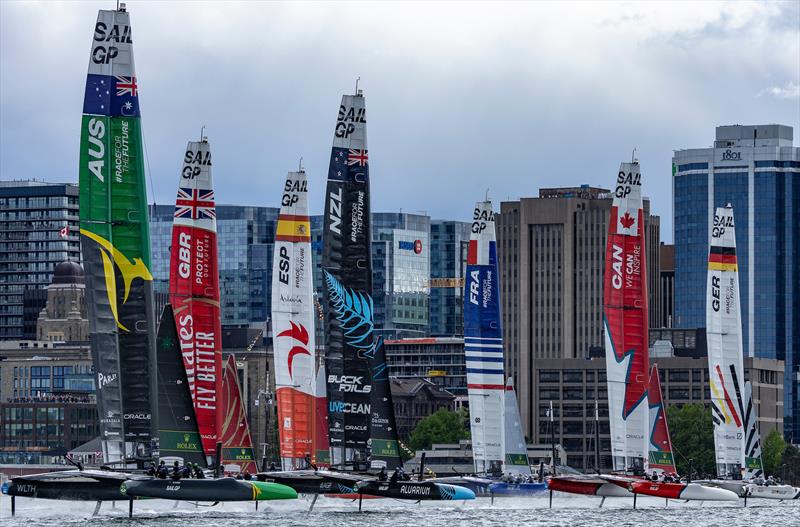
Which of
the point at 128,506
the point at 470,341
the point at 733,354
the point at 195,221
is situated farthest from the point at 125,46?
the point at 733,354

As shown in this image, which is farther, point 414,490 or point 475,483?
point 475,483

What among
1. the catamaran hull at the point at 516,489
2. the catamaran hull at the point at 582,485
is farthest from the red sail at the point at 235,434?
the catamaran hull at the point at 582,485

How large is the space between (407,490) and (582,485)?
17.4m

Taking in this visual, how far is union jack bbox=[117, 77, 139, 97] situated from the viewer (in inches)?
3418

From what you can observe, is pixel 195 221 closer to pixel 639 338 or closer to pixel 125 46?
pixel 125 46

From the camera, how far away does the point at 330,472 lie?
9431 cm

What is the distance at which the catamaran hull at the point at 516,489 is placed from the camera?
4673 inches

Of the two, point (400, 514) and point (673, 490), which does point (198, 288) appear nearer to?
point (400, 514)

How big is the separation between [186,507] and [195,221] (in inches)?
592

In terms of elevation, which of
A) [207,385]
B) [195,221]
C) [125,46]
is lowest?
[207,385]

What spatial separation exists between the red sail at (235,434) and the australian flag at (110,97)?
25.9m

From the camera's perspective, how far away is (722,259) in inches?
5108

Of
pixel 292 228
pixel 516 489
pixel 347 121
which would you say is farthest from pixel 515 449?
pixel 347 121

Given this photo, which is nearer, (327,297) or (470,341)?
(327,297)
